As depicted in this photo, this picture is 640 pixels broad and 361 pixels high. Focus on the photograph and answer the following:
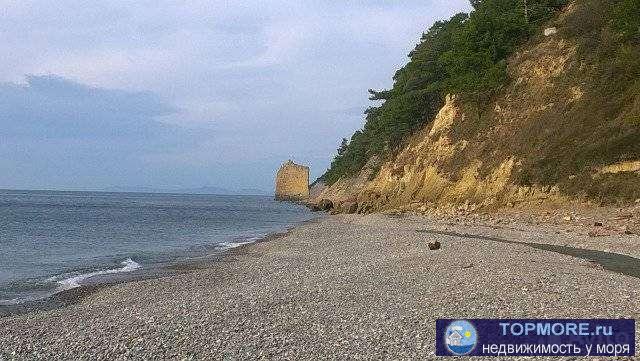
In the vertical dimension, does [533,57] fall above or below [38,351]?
above

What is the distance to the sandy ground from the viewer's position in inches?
361

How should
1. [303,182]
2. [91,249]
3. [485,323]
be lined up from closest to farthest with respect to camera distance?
[485,323] < [91,249] < [303,182]

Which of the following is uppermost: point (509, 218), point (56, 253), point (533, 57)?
point (533, 57)

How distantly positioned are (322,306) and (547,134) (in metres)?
30.8

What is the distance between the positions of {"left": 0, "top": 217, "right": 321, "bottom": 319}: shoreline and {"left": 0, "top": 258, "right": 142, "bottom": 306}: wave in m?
0.28

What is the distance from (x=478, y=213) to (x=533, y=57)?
15.3 metres

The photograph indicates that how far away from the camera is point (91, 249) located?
32375mm

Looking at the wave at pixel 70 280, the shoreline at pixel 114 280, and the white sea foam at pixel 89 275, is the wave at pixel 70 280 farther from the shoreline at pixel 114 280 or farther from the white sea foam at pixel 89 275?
the shoreline at pixel 114 280

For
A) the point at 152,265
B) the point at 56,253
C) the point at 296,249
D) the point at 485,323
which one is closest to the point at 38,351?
the point at 485,323

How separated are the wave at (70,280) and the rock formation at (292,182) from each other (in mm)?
129819

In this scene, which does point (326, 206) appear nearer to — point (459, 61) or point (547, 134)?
point (459, 61)

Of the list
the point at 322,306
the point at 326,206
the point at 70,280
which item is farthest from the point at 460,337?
the point at 326,206

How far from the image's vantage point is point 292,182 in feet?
534

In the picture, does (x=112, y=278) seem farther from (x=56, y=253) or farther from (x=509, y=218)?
(x=509, y=218)
